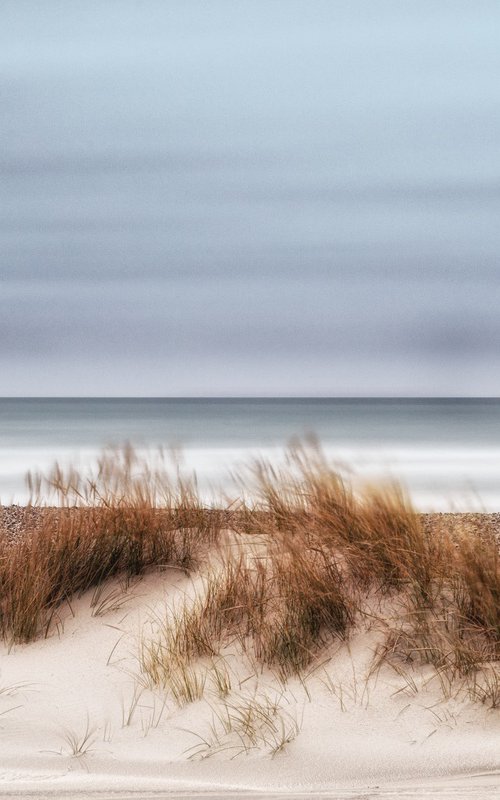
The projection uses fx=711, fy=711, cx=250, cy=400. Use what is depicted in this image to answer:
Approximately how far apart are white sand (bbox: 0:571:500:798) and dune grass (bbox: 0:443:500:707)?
127 mm

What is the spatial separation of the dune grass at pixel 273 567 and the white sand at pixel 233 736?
0.42ft

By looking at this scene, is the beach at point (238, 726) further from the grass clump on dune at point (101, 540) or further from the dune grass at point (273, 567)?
the grass clump on dune at point (101, 540)

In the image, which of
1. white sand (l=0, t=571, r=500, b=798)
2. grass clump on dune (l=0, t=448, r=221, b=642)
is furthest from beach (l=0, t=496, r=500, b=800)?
grass clump on dune (l=0, t=448, r=221, b=642)

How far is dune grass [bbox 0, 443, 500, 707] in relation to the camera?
343cm

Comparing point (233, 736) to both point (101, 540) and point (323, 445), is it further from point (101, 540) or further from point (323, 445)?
point (323, 445)

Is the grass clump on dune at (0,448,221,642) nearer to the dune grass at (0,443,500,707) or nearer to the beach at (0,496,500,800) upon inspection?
the dune grass at (0,443,500,707)

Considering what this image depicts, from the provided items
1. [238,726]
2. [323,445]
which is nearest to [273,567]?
[238,726]

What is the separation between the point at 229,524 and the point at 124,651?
118 cm

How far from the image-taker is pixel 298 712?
3.14 metres

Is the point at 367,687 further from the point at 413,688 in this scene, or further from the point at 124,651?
the point at 124,651

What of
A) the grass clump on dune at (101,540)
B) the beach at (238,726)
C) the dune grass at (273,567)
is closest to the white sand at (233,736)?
the beach at (238,726)

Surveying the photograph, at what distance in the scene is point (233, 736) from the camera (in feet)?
9.78

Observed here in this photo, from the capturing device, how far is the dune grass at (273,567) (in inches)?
135

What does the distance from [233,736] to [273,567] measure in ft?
3.68
